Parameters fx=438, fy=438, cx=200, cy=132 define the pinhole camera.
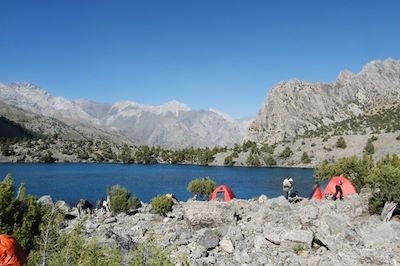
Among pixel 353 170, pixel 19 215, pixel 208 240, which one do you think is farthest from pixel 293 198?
pixel 19 215

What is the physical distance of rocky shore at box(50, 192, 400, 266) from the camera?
62.6 ft

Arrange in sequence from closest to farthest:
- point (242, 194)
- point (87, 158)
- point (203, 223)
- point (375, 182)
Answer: point (203, 223), point (375, 182), point (242, 194), point (87, 158)

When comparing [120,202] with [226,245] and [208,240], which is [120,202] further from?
[226,245]

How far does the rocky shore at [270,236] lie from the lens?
62.6 ft

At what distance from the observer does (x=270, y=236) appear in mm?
21344

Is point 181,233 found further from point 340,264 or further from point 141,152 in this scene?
point 141,152

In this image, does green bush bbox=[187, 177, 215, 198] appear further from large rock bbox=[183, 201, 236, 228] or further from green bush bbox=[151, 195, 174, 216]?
large rock bbox=[183, 201, 236, 228]

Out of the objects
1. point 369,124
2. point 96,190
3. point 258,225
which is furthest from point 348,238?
point 369,124

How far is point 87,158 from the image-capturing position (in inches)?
6939

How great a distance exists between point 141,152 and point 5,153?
51.0 metres

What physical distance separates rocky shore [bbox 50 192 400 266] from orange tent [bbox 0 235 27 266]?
2930 mm

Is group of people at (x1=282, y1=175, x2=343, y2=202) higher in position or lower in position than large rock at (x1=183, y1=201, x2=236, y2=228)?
higher

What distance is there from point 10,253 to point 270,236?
40.7 ft

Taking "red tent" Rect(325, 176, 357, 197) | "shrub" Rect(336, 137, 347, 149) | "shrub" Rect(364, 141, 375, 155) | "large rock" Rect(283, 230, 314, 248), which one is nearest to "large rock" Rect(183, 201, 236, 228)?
"large rock" Rect(283, 230, 314, 248)
